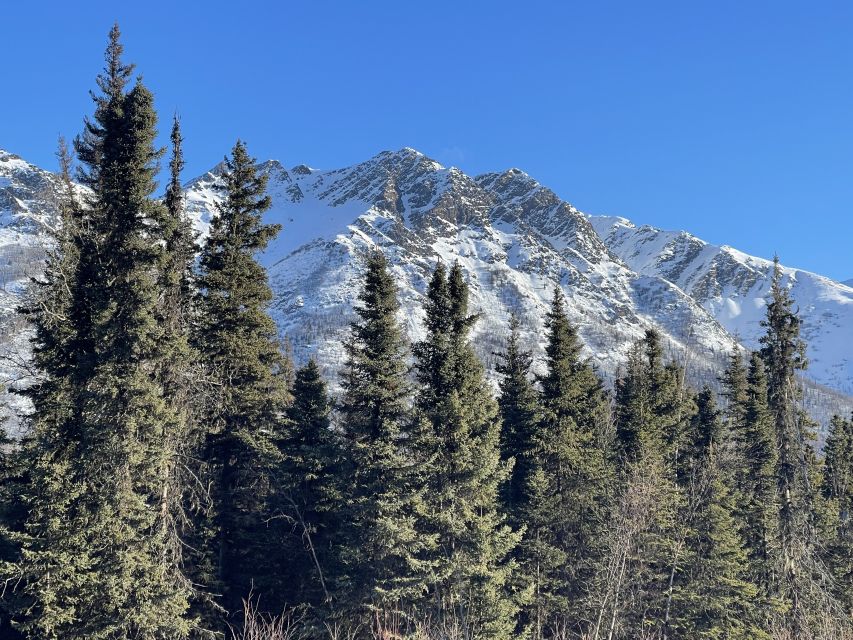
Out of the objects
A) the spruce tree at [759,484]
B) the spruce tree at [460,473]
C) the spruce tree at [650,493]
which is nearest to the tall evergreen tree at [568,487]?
the spruce tree at [650,493]

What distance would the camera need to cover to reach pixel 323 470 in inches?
1024

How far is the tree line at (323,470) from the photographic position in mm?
18344

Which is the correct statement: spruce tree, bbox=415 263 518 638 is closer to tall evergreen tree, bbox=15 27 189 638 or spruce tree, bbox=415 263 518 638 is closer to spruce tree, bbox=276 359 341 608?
spruce tree, bbox=276 359 341 608

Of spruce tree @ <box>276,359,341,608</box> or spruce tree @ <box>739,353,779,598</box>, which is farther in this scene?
spruce tree @ <box>739,353,779,598</box>

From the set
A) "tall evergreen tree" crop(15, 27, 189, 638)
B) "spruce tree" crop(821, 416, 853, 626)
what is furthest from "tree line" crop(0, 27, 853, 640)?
"spruce tree" crop(821, 416, 853, 626)

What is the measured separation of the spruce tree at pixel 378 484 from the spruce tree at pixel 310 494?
0.71m

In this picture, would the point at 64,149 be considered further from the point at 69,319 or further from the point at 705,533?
the point at 705,533

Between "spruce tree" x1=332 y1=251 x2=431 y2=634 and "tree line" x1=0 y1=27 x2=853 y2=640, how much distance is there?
109 mm

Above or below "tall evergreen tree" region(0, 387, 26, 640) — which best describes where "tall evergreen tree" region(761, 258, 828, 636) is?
above

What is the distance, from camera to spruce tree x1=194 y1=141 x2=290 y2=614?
23562 mm

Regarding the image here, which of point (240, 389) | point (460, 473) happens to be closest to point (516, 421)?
point (460, 473)

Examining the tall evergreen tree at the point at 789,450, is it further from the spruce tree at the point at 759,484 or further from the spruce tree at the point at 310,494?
the spruce tree at the point at 310,494

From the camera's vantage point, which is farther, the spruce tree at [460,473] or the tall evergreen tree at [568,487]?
the tall evergreen tree at [568,487]

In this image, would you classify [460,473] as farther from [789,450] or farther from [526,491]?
[789,450]
